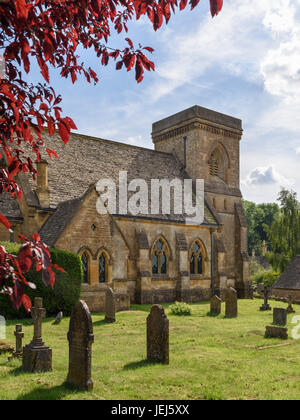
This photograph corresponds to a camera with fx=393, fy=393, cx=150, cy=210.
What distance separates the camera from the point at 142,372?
9.05 m

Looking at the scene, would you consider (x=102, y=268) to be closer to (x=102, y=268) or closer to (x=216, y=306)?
(x=102, y=268)

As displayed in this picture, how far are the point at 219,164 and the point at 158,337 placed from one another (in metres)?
26.9

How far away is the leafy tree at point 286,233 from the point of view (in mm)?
38656

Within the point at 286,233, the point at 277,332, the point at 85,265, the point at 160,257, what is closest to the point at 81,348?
the point at 277,332

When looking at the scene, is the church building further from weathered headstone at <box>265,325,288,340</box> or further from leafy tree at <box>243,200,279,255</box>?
leafy tree at <box>243,200,279,255</box>

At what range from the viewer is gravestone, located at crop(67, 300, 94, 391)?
7883 mm

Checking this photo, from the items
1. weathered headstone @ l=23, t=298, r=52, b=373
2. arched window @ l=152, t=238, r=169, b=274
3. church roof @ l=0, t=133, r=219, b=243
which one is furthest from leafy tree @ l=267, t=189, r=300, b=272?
weathered headstone @ l=23, t=298, r=52, b=373

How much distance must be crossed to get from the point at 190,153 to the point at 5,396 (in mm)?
27943

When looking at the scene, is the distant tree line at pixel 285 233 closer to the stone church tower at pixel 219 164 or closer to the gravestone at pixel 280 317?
the stone church tower at pixel 219 164

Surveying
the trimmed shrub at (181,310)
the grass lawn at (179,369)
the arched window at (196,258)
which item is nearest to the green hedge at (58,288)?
the grass lawn at (179,369)

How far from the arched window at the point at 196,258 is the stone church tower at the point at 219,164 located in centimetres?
224

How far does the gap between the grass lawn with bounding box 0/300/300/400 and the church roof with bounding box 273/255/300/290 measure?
37.0 feet
